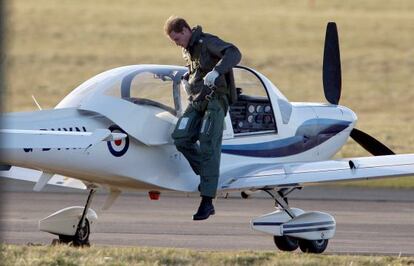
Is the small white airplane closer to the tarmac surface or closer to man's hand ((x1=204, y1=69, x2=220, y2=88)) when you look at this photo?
the tarmac surface

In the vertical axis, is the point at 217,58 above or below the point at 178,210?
above

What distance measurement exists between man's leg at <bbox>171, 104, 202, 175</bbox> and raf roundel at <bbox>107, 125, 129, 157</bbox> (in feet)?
1.61

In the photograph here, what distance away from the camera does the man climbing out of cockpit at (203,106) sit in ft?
40.9

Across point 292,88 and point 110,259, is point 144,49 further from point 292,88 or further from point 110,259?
point 110,259

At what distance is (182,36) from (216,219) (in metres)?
4.31

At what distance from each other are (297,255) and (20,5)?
63.5m

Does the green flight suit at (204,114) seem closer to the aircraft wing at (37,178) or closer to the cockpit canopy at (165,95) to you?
the cockpit canopy at (165,95)

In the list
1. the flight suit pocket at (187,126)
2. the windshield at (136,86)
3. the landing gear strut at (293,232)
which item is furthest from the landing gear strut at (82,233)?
the landing gear strut at (293,232)

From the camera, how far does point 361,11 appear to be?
73312 millimetres

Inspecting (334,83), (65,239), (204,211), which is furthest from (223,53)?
(334,83)

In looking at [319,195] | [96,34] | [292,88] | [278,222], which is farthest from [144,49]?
[278,222]

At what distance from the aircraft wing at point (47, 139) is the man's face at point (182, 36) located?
62.5 inches

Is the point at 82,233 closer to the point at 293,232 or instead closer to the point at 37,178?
the point at 37,178

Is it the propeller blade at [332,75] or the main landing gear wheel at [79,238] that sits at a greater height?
the propeller blade at [332,75]
